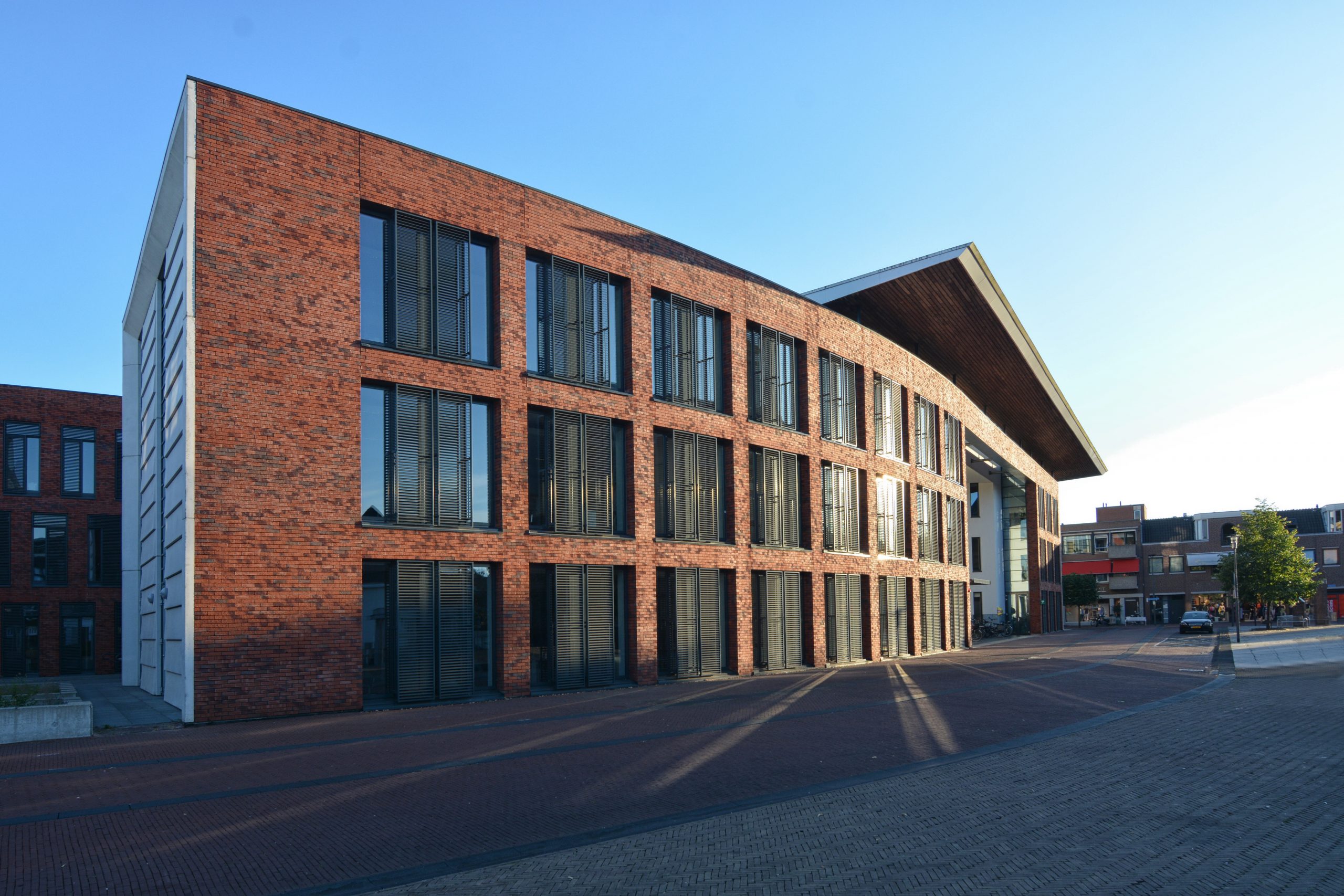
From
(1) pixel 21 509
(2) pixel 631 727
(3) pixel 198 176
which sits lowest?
(2) pixel 631 727

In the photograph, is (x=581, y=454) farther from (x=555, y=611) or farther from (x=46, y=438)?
(x=46, y=438)

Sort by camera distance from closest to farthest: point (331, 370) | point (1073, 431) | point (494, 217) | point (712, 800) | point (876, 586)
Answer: point (712, 800), point (331, 370), point (494, 217), point (876, 586), point (1073, 431)

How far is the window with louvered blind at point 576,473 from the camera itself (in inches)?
888

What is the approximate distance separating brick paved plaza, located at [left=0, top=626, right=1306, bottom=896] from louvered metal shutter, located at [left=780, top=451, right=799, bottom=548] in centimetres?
1198

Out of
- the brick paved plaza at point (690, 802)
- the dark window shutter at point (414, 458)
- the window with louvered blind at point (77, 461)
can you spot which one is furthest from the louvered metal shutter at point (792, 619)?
the window with louvered blind at point (77, 461)

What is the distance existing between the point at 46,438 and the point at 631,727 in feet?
99.2

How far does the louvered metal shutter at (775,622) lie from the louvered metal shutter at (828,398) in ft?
18.6

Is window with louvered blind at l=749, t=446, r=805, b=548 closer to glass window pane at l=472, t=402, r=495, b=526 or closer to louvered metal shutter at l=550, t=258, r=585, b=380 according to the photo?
louvered metal shutter at l=550, t=258, r=585, b=380

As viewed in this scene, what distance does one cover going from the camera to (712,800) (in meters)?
9.88

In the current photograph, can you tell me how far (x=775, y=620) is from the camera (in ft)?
95.3

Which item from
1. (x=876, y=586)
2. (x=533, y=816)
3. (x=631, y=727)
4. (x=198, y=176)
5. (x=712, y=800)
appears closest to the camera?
(x=533, y=816)

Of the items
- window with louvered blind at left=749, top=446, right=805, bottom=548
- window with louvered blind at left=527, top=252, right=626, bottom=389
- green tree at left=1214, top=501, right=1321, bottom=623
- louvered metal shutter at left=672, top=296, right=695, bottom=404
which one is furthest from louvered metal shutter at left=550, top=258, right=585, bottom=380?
green tree at left=1214, top=501, right=1321, bottom=623

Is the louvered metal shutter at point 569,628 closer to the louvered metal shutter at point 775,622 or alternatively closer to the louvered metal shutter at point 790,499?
the louvered metal shutter at point 775,622

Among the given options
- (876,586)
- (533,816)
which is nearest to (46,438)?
(876,586)
